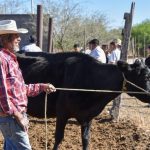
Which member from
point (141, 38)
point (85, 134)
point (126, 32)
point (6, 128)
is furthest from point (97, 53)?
point (141, 38)

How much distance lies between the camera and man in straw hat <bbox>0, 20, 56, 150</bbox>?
4133 millimetres

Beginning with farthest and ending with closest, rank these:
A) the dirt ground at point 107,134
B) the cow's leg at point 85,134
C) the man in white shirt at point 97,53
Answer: the man in white shirt at point 97,53 → the dirt ground at point 107,134 → the cow's leg at point 85,134

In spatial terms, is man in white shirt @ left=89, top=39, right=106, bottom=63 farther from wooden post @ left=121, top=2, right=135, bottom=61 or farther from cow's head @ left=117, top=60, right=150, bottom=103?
cow's head @ left=117, top=60, right=150, bottom=103

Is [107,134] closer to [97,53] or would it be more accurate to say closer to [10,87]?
[97,53]

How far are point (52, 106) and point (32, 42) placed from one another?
5110 millimetres

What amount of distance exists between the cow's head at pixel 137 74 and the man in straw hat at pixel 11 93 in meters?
2.47

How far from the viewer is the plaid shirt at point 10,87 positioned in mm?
4109

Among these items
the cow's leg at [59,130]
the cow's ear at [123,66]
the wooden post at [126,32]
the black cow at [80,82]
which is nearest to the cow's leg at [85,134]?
the black cow at [80,82]

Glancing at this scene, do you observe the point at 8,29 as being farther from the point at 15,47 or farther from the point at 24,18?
the point at 24,18

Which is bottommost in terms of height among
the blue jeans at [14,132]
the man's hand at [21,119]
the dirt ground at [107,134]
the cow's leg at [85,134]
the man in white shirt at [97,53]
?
the dirt ground at [107,134]

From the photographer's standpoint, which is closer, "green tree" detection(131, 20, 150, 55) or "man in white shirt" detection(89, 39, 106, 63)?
"man in white shirt" detection(89, 39, 106, 63)

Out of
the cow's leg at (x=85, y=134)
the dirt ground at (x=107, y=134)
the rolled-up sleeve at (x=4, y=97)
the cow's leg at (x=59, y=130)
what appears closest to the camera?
the rolled-up sleeve at (x=4, y=97)

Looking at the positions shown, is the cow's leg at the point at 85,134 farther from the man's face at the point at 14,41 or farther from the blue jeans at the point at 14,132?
the man's face at the point at 14,41

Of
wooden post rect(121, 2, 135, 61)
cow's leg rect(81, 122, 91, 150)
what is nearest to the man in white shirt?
wooden post rect(121, 2, 135, 61)
